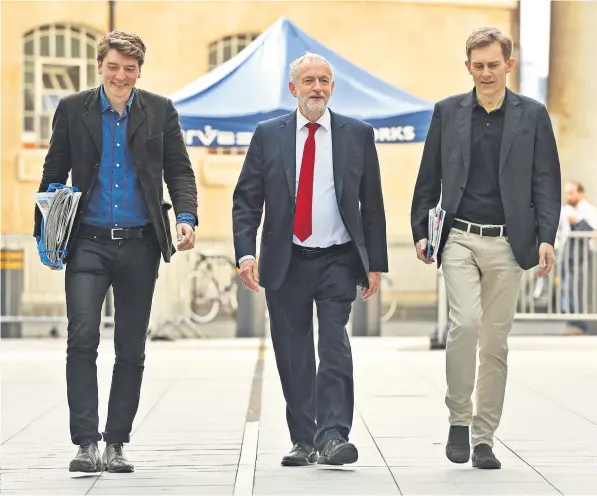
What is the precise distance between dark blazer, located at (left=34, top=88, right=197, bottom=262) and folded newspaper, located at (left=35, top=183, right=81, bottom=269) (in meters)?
0.05

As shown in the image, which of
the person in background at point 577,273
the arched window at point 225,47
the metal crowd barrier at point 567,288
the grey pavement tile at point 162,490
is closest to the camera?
the grey pavement tile at point 162,490

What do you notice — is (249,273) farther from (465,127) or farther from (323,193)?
(465,127)

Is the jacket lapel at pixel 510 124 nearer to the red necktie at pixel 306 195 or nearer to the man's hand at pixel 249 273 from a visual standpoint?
the red necktie at pixel 306 195

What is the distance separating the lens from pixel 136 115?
659cm

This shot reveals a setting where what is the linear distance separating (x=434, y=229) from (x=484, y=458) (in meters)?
1.09

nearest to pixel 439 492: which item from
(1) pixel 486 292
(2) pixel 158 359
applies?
(1) pixel 486 292

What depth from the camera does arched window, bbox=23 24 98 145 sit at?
71.5 ft

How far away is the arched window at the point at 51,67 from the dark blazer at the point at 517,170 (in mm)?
15646

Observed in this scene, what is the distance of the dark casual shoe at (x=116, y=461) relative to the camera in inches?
256

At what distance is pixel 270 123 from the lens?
677cm

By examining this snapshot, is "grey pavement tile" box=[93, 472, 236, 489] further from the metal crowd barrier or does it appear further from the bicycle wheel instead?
the bicycle wheel

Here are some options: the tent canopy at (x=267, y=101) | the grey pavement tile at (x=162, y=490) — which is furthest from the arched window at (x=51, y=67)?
the grey pavement tile at (x=162, y=490)

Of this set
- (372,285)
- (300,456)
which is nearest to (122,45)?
(372,285)

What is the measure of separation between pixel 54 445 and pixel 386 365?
17.8 feet
